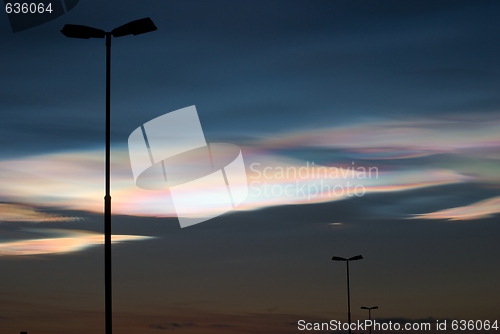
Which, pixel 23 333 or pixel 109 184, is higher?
pixel 109 184

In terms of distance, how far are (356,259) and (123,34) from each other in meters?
57.2

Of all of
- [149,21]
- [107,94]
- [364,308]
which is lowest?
[364,308]

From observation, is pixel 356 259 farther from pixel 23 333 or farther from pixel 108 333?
pixel 108 333

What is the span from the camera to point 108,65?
2728 cm

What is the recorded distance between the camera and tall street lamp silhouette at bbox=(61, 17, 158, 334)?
2492cm

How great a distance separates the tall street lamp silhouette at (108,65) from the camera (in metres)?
24.9

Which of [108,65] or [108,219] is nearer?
[108,219]

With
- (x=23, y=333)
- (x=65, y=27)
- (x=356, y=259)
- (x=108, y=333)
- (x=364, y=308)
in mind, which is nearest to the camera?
(x=108, y=333)

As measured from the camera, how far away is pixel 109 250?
25391 mm

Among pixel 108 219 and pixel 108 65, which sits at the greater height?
pixel 108 65

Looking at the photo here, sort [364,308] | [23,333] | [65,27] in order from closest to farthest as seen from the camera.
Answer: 1. [65,27]
2. [23,333]
3. [364,308]

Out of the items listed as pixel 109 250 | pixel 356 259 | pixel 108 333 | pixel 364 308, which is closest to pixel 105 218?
pixel 109 250

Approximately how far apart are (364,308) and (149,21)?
96739mm

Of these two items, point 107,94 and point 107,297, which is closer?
point 107,297
